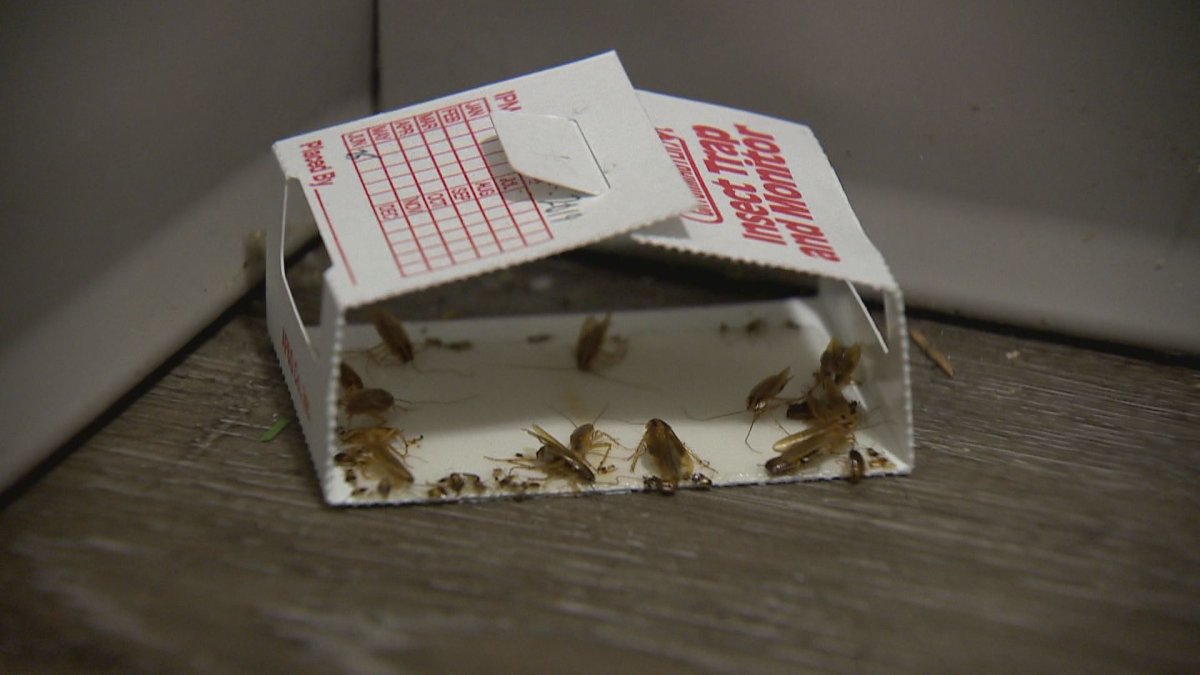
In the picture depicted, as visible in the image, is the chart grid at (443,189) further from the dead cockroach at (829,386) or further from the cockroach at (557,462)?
the dead cockroach at (829,386)

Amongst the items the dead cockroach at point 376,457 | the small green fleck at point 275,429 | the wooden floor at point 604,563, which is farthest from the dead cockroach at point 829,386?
the small green fleck at point 275,429

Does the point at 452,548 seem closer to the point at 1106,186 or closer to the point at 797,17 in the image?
the point at 797,17

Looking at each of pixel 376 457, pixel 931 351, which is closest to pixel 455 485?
pixel 376 457

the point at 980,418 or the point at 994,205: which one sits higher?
the point at 994,205

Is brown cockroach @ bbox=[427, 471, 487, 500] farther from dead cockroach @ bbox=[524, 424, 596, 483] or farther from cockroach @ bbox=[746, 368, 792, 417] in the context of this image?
cockroach @ bbox=[746, 368, 792, 417]

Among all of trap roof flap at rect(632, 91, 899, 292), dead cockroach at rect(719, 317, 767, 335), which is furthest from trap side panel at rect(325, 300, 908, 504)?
trap roof flap at rect(632, 91, 899, 292)

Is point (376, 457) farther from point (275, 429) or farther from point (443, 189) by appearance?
point (443, 189)

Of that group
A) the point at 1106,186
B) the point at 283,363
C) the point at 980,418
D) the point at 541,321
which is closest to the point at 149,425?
the point at 283,363
